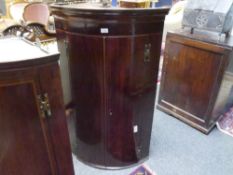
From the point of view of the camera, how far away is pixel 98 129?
1.44m

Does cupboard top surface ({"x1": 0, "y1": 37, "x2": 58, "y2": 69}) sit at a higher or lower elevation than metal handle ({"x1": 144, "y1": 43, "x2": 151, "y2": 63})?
higher

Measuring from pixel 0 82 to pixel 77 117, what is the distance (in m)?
0.82

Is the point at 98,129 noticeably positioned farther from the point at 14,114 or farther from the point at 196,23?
the point at 196,23

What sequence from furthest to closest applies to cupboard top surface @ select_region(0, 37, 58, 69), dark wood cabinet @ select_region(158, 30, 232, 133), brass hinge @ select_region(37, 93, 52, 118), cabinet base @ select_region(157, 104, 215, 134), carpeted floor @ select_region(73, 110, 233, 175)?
cabinet base @ select_region(157, 104, 215, 134), dark wood cabinet @ select_region(158, 30, 232, 133), carpeted floor @ select_region(73, 110, 233, 175), brass hinge @ select_region(37, 93, 52, 118), cupboard top surface @ select_region(0, 37, 58, 69)

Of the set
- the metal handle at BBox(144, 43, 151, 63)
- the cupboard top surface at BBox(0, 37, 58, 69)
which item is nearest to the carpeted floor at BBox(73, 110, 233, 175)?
the metal handle at BBox(144, 43, 151, 63)

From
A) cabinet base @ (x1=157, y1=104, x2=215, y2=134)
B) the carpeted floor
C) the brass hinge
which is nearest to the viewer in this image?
the brass hinge

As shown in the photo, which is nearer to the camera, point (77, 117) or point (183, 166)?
point (77, 117)

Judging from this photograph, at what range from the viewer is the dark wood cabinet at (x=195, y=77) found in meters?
1.77

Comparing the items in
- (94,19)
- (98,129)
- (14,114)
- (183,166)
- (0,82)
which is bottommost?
(183,166)

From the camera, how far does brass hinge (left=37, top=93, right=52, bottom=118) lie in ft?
2.66

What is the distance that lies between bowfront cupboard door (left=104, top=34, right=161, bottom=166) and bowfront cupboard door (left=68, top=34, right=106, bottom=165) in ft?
0.17

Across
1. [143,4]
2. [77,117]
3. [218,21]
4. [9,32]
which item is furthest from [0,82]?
[218,21]

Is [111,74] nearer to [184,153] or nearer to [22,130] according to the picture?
[22,130]

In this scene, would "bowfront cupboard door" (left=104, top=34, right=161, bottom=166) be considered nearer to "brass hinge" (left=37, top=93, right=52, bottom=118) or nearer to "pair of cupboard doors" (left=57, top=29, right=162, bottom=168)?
"pair of cupboard doors" (left=57, top=29, right=162, bottom=168)
